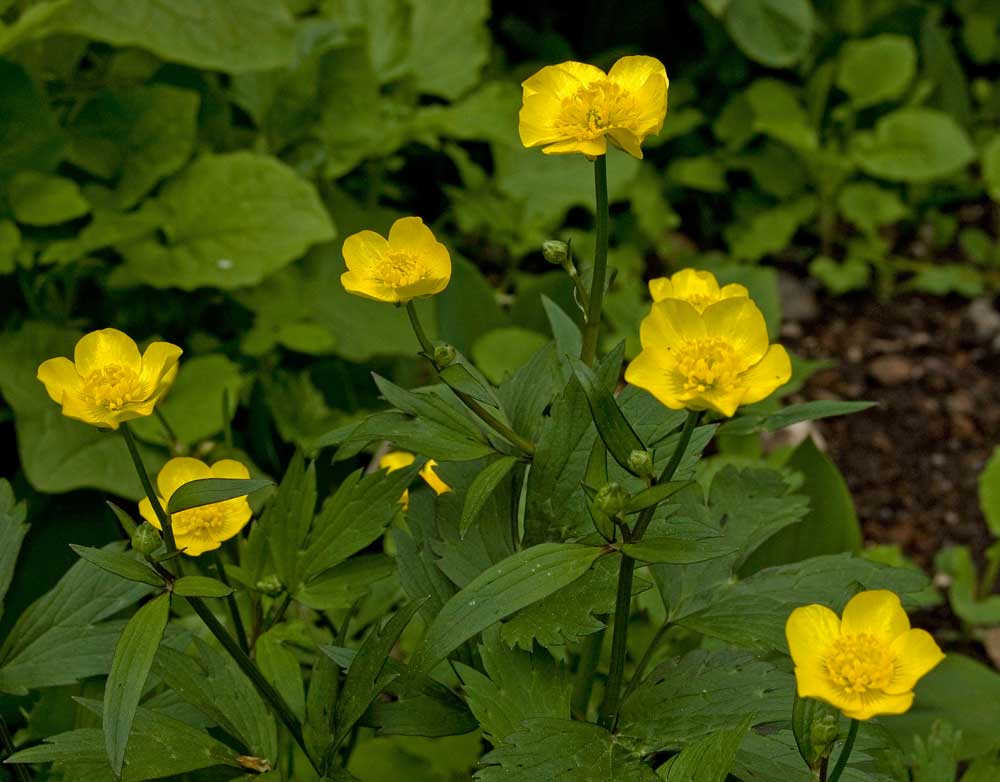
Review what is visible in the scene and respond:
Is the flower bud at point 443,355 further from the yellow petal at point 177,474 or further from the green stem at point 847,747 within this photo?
the green stem at point 847,747

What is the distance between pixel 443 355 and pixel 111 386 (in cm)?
28

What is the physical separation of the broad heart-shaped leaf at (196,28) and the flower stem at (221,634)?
1.26 meters

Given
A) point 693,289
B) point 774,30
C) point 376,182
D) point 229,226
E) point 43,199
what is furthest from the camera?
point 774,30

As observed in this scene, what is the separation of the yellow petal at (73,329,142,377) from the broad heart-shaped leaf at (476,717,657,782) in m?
0.45

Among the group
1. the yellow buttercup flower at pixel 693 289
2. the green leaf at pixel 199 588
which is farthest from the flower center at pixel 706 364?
the green leaf at pixel 199 588

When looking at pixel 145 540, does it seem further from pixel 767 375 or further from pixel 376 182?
pixel 376 182

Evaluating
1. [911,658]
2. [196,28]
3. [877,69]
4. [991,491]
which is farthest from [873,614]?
[877,69]

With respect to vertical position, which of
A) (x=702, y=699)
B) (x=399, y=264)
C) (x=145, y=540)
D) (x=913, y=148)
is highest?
(x=399, y=264)

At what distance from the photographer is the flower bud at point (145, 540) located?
2.76ft

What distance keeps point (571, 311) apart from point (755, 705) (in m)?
1.10

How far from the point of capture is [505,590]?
0.87 meters

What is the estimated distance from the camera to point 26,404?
1.88 m

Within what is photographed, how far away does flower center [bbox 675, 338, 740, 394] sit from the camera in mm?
829

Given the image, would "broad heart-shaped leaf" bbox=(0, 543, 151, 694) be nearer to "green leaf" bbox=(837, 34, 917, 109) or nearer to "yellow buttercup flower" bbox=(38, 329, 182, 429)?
"yellow buttercup flower" bbox=(38, 329, 182, 429)
